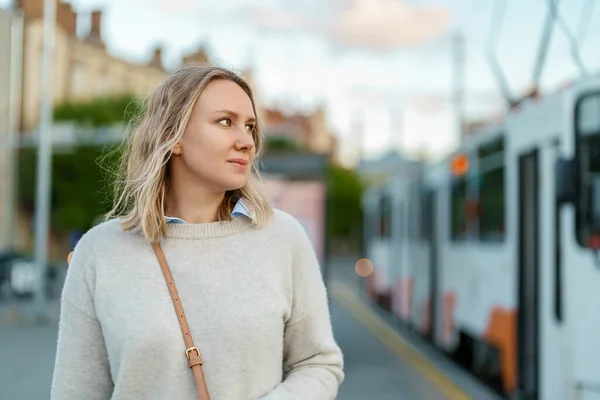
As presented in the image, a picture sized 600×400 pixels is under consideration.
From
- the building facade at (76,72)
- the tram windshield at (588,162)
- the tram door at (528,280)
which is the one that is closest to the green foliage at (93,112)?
the building facade at (76,72)

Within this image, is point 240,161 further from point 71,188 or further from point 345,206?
point 345,206

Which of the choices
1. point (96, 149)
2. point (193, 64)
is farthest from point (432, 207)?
point (96, 149)

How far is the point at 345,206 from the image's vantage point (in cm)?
9481

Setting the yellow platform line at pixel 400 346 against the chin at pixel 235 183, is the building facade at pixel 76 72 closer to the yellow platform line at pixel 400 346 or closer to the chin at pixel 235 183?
the yellow platform line at pixel 400 346

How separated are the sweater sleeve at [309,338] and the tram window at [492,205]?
7.31 meters

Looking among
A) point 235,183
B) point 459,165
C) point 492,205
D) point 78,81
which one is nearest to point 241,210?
point 235,183

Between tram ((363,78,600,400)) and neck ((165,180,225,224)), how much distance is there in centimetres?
456

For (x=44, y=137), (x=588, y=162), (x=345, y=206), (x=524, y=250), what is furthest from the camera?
(x=345, y=206)

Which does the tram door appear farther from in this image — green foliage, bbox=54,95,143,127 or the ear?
green foliage, bbox=54,95,143,127

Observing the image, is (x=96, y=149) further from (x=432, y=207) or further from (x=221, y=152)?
(x=221, y=152)

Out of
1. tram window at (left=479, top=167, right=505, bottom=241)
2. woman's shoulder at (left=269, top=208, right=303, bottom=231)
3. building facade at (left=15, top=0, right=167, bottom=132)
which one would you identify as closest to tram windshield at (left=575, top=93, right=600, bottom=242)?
tram window at (left=479, top=167, right=505, bottom=241)

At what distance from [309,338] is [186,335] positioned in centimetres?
33

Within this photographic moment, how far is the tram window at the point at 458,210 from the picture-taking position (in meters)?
12.2

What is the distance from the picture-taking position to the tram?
22.6 ft
